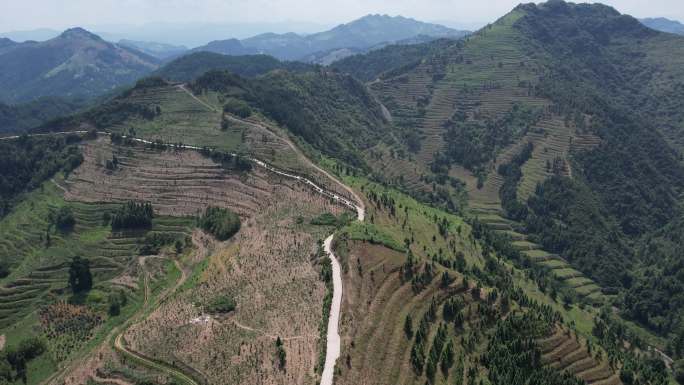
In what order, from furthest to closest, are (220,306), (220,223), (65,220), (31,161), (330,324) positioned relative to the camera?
(31,161)
(65,220)
(220,223)
(220,306)
(330,324)

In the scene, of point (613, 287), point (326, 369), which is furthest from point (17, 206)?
point (613, 287)

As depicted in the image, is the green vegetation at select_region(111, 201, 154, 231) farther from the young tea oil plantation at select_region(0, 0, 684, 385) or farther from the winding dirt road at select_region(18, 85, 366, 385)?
the winding dirt road at select_region(18, 85, 366, 385)

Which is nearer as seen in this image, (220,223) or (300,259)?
(300,259)

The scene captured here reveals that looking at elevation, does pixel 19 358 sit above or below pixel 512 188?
above

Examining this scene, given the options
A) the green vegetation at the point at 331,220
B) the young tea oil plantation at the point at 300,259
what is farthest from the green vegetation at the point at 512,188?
the green vegetation at the point at 331,220

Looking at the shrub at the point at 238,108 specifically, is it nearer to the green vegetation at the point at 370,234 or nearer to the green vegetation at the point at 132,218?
the green vegetation at the point at 132,218

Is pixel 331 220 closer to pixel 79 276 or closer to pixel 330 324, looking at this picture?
pixel 330 324

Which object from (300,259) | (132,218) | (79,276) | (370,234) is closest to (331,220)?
(370,234)

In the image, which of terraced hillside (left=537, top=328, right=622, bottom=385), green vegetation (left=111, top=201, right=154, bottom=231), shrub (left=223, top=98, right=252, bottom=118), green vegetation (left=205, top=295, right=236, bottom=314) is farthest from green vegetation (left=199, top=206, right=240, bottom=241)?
terraced hillside (left=537, top=328, right=622, bottom=385)
